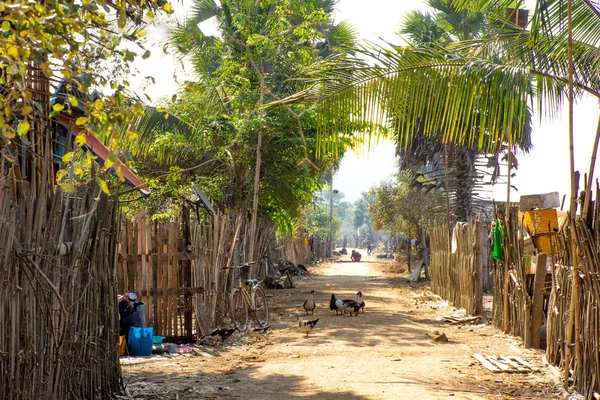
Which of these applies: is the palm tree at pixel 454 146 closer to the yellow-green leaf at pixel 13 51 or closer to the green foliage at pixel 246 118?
the green foliage at pixel 246 118

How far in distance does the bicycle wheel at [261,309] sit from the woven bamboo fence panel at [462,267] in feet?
12.6

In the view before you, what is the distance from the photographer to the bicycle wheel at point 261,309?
1260 centimetres

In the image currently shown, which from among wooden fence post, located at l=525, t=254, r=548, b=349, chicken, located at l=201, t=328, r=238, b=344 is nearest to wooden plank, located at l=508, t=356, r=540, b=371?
wooden fence post, located at l=525, t=254, r=548, b=349

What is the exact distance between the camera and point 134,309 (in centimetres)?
925

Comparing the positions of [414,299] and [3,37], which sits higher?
[3,37]

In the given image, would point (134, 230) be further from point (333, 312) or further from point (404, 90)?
point (333, 312)

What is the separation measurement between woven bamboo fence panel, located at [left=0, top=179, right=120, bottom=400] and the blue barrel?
9.13 feet

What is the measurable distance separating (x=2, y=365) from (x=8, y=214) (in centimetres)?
99

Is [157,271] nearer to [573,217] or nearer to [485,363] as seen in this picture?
[485,363]

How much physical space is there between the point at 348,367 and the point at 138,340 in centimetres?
272

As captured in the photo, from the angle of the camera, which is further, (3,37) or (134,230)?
(134,230)

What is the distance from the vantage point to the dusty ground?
7.13 metres

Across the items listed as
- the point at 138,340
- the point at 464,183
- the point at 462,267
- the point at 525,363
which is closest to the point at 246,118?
the point at 462,267

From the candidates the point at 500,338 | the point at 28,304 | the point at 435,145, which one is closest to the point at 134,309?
the point at 28,304
